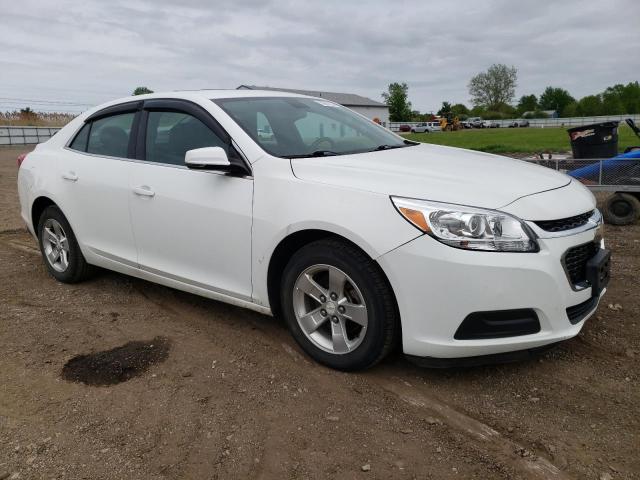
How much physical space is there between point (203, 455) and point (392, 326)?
1.13 m

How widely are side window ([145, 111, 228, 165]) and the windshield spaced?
209 millimetres

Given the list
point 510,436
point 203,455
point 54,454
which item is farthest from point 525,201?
point 54,454

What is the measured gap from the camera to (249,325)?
4035mm

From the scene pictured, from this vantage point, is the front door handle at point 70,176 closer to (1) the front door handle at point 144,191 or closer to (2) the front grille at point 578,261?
(1) the front door handle at point 144,191

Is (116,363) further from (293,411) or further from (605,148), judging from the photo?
(605,148)

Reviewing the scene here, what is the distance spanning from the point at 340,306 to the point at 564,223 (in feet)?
4.17

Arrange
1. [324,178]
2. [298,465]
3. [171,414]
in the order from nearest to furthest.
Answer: [298,465] → [171,414] → [324,178]

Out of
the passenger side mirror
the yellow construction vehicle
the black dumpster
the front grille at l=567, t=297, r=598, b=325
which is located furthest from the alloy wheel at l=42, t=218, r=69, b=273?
the yellow construction vehicle

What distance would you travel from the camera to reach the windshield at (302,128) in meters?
3.64

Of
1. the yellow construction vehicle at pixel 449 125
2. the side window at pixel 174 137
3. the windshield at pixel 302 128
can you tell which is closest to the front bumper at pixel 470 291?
the windshield at pixel 302 128

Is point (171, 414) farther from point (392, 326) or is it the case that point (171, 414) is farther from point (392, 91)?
point (392, 91)

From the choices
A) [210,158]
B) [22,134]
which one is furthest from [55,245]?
[22,134]

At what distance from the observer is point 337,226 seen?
3.02 m

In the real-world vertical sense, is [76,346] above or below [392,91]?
below
